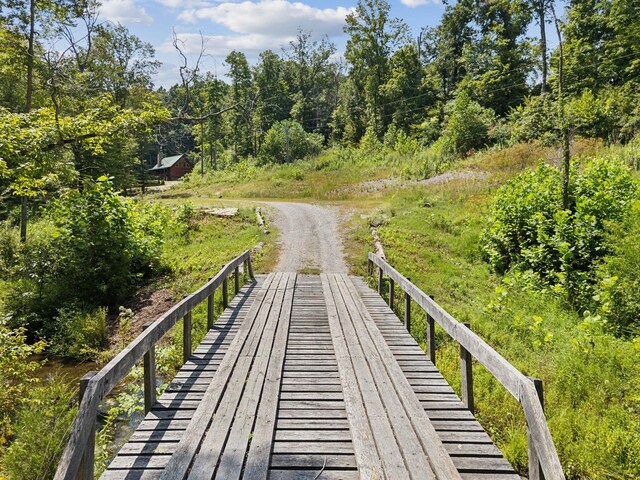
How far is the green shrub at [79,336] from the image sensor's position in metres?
9.55

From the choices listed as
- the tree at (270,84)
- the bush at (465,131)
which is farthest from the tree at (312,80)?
the bush at (465,131)

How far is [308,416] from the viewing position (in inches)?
161

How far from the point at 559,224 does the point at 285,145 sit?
42.9 m

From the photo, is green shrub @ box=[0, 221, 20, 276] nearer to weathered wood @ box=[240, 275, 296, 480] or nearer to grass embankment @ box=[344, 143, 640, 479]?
grass embankment @ box=[344, 143, 640, 479]

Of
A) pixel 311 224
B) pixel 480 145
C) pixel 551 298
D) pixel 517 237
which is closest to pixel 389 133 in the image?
pixel 480 145

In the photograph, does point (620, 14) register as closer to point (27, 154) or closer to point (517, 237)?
point (517, 237)

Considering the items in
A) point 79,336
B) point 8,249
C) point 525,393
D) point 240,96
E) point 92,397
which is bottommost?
point 79,336

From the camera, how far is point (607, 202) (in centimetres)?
1093

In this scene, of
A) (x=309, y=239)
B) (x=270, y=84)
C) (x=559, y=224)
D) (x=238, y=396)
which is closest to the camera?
(x=238, y=396)

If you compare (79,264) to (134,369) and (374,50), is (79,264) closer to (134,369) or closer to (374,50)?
(134,369)

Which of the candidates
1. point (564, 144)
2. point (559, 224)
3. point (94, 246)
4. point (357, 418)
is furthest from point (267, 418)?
point (564, 144)

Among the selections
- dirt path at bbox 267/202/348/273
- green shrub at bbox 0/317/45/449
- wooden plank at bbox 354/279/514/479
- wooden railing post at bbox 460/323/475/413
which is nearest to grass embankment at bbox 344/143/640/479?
dirt path at bbox 267/202/348/273

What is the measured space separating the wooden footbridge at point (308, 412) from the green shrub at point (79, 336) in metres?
4.95

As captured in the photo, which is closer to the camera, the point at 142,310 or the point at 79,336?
the point at 79,336
